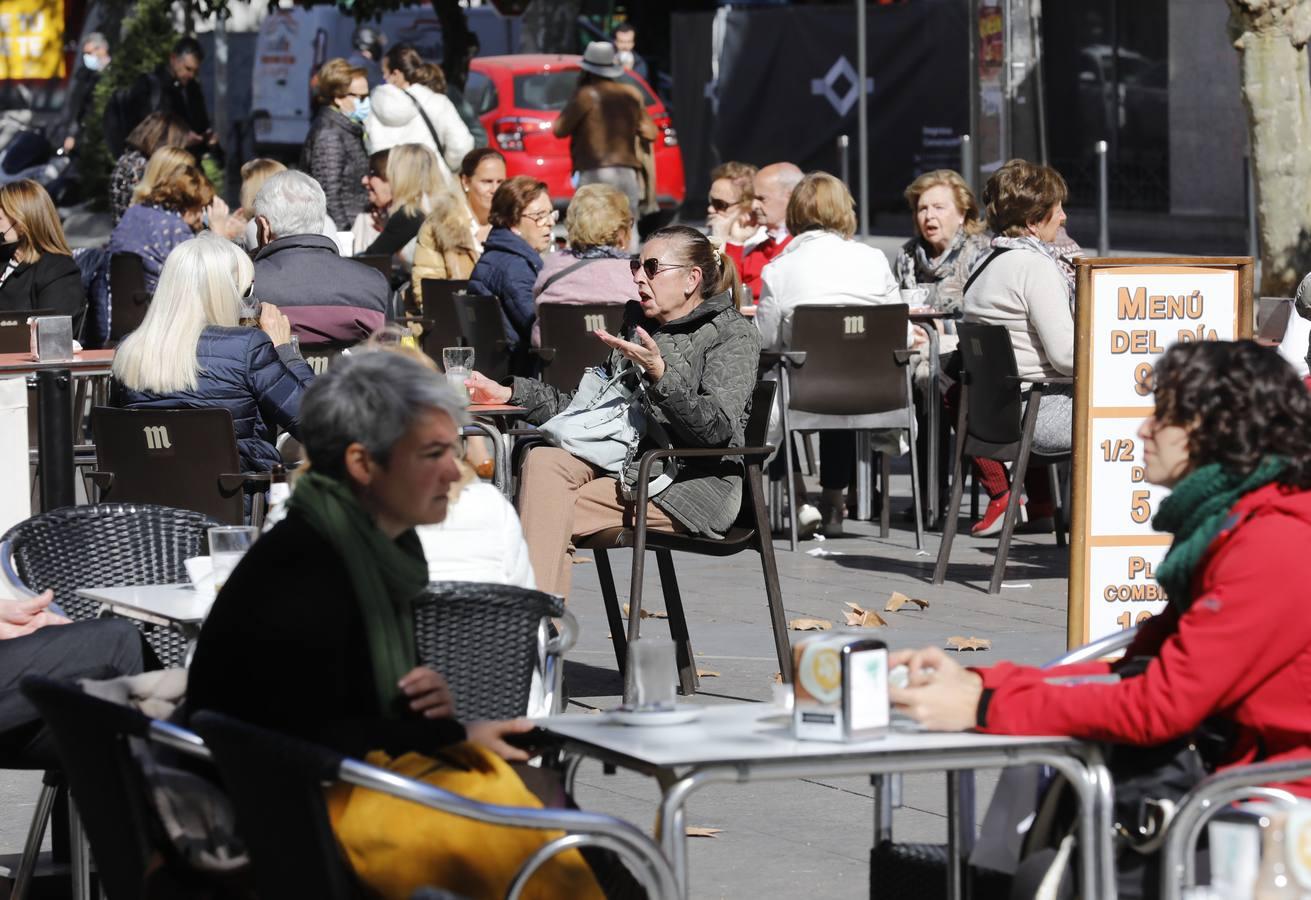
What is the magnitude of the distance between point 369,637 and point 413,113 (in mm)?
12742

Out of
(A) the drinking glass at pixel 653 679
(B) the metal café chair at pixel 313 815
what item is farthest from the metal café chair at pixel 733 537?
(B) the metal café chair at pixel 313 815

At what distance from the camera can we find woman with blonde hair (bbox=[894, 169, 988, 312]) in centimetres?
1090

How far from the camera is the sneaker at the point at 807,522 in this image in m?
10.4

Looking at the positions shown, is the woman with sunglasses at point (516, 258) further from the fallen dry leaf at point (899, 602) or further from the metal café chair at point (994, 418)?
the fallen dry leaf at point (899, 602)

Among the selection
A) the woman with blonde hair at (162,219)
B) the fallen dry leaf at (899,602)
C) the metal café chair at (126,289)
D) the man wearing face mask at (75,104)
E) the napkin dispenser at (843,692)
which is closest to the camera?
the napkin dispenser at (843,692)

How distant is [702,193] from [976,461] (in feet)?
61.4

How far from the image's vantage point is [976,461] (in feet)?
33.8

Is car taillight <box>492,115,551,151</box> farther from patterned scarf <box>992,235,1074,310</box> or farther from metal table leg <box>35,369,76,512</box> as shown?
metal table leg <box>35,369,76,512</box>

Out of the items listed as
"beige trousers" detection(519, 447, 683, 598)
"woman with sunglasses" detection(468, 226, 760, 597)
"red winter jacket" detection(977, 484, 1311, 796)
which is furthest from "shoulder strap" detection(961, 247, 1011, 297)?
"red winter jacket" detection(977, 484, 1311, 796)

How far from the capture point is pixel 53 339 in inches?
349

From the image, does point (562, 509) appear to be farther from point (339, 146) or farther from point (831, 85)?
point (831, 85)

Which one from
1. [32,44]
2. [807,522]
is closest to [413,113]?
[807,522]

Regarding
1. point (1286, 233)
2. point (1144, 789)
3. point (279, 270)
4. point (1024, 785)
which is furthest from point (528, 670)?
point (1286, 233)

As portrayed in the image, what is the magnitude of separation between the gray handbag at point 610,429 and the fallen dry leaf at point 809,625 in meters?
1.38
